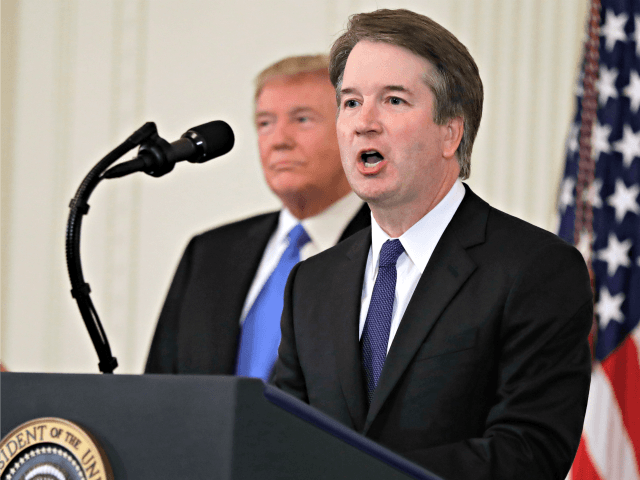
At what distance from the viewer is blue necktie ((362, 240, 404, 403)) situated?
151 cm

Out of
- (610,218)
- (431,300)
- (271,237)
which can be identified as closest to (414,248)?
(431,300)

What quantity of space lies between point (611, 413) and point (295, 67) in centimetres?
183

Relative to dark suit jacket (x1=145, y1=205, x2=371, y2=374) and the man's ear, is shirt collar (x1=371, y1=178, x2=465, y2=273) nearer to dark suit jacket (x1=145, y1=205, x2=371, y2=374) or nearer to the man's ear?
the man's ear

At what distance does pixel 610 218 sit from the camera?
10.4 ft

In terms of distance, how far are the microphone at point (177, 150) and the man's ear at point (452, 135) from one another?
44cm

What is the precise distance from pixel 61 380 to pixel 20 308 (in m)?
3.55

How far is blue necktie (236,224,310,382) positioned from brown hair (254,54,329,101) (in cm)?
67

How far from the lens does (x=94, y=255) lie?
165 inches

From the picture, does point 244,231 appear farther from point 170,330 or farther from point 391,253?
point 391,253

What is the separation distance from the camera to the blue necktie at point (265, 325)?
2.66 metres

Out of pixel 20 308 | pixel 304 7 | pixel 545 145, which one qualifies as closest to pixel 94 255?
pixel 20 308

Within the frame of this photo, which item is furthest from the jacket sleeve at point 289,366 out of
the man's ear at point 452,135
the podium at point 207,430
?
the podium at point 207,430

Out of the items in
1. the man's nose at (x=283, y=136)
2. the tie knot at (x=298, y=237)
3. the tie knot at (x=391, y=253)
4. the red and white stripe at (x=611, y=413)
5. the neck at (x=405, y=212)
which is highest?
the man's nose at (x=283, y=136)

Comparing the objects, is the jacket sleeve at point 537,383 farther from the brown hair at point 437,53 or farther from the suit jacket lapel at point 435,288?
the brown hair at point 437,53
